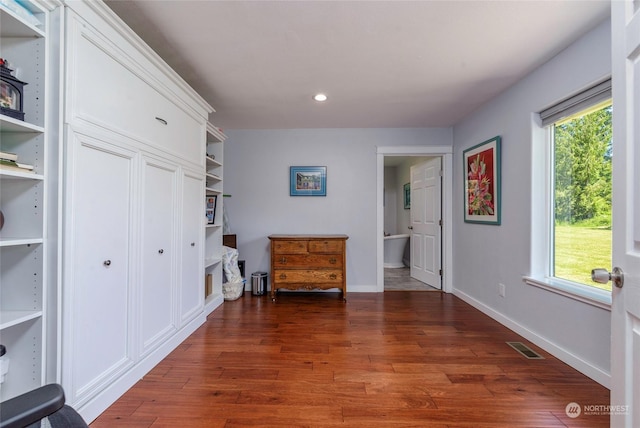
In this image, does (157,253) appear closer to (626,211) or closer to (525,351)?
(626,211)

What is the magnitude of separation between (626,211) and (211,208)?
3225 millimetres

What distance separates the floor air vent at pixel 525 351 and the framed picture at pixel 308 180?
2539 millimetres

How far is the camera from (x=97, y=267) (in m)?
1.46

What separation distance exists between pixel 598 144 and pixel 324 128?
2.73 meters

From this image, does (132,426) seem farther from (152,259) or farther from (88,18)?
(88,18)

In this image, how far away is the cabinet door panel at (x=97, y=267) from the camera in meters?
1.31

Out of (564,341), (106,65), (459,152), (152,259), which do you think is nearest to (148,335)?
(152,259)

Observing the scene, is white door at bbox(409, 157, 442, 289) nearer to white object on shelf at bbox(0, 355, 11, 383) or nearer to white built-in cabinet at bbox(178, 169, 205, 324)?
white built-in cabinet at bbox(178, 169, 205, 324)

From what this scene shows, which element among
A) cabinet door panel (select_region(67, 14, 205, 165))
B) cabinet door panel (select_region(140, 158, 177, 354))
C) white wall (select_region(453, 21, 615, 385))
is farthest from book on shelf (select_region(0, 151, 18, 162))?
white wall (select_region(453, 21, 615, 385))

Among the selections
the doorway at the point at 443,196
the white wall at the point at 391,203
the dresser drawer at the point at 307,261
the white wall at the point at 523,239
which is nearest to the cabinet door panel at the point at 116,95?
the dresser drawer at the point at 307,261

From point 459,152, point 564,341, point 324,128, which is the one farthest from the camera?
point 324,128

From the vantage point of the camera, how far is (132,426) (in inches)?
55.6

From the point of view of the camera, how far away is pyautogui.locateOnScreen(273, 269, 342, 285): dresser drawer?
339 centimetres

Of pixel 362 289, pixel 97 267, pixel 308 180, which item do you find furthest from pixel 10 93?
pixel 362 289
